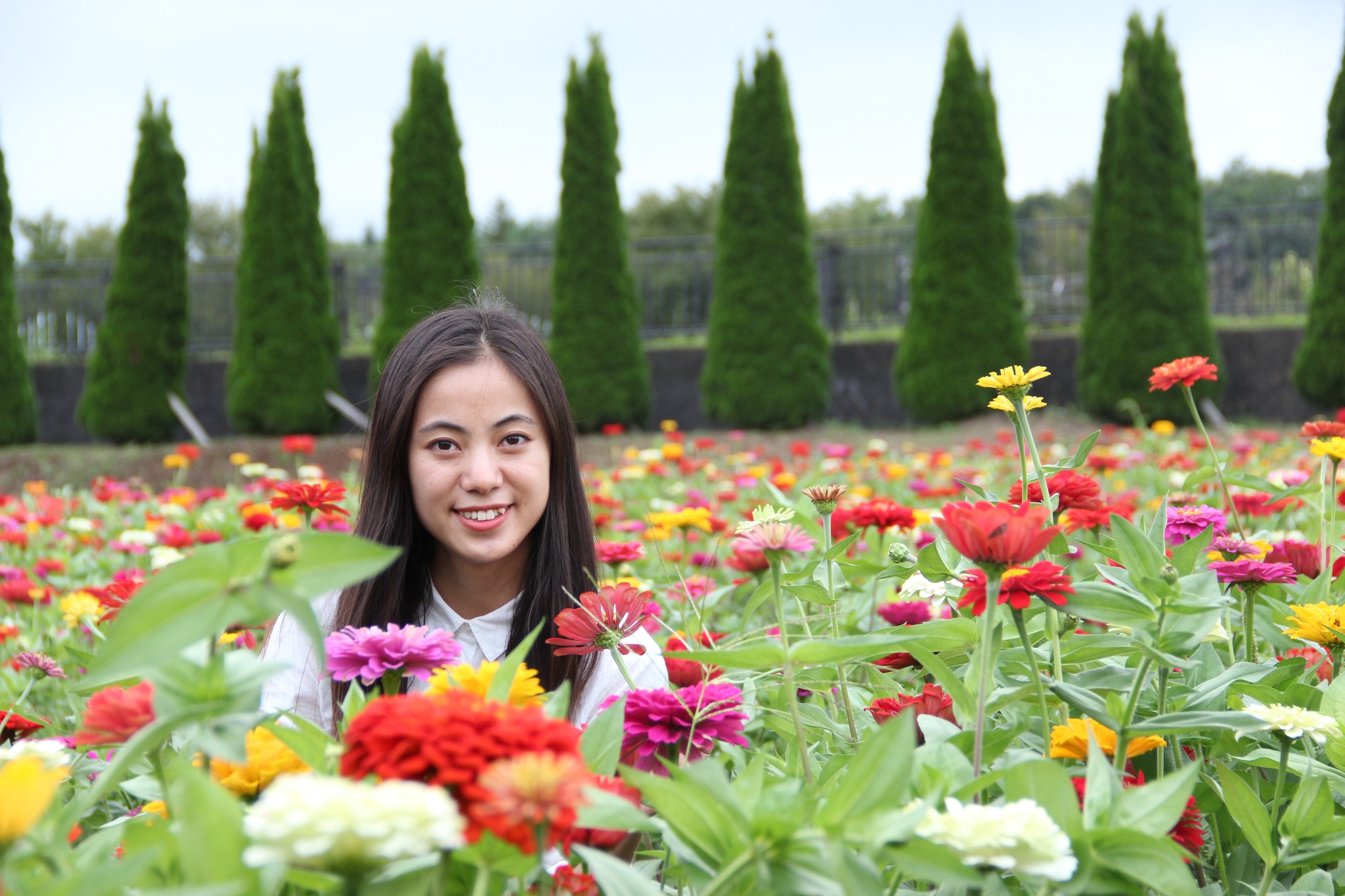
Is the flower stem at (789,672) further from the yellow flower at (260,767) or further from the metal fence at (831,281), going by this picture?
the metal fence at (831,281)

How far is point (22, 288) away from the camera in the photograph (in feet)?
41.6

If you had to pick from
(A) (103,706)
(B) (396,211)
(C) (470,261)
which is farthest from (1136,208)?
(A) (103,706)

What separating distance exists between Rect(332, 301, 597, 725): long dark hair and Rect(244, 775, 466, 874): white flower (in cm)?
107

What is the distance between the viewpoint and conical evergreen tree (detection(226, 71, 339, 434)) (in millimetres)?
9242

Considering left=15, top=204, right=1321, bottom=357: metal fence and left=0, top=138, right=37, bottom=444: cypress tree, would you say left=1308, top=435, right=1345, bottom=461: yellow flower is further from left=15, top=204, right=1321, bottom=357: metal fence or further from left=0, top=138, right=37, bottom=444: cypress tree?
left=0, top=138, right=37, bottom=444: cypress tree

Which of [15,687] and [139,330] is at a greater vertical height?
[139,330]

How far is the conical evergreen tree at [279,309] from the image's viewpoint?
924 cm

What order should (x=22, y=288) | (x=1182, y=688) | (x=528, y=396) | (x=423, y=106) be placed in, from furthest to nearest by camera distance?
(x=22, y=288) → (x=423, y=106) → (x=528, y=396) → (x=1182, y=688)

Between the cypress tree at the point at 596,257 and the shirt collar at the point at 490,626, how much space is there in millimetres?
7547

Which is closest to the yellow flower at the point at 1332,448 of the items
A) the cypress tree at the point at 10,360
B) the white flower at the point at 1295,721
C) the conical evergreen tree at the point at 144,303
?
the white flower at the point at 1295,721

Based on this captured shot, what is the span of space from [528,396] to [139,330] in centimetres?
905

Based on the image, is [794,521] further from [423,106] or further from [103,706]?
[423,106]

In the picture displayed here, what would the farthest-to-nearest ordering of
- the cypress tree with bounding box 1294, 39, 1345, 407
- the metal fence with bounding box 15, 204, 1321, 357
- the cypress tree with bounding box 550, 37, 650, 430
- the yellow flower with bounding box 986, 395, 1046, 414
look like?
the metal fence with bounding box 15, 204, 1321, 357
the cypress tree with bounding box 550, 37, 650, 430
the cypress tree with bounding box 1294, 39, 1345, 407
the yellow flower with bounding box 986, 395, 1046, 414

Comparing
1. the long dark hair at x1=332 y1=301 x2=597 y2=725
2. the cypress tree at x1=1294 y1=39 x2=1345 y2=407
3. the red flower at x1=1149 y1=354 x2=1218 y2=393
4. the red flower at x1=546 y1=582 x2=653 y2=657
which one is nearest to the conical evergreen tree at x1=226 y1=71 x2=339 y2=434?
the long dark hair at x1=332 y1=301 x2=597 y2=725
